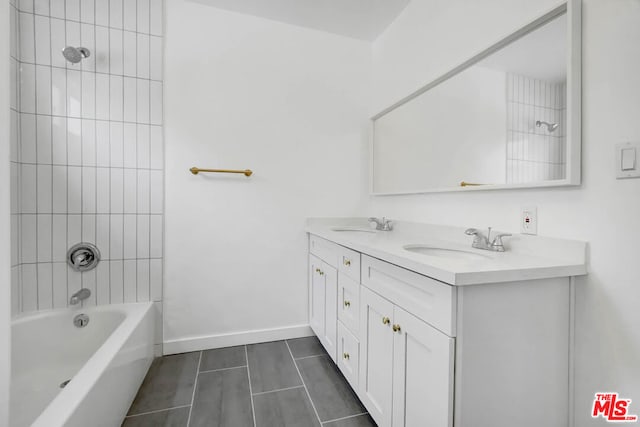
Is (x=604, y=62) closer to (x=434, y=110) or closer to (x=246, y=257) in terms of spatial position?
(x=434, y=110)

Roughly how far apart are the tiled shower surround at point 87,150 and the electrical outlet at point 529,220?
1.93 meters

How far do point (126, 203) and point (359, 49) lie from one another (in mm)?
1986

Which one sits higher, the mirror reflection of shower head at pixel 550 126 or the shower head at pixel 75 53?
the shower head at pixel 75 53

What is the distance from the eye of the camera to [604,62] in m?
0.87

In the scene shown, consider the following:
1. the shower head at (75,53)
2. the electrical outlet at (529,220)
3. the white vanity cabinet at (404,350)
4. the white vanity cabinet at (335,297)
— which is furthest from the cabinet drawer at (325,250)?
the shower head at (75,53)

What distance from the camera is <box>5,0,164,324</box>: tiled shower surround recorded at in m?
1.61

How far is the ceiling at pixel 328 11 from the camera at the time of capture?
6.13 feet

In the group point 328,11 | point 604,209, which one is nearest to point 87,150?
point 328,11

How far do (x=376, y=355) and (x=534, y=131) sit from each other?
1046 mm

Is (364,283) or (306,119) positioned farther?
(306,119)

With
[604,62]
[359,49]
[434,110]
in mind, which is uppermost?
[359,49]

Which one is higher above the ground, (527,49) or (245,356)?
(527,49)

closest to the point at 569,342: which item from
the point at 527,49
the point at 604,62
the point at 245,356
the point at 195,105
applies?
the point at 604,62
